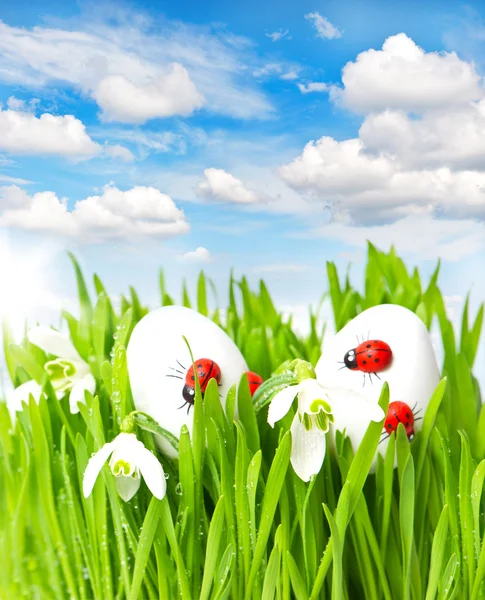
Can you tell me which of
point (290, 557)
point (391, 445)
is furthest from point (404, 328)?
point (290, 557)

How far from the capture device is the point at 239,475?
0.52 m

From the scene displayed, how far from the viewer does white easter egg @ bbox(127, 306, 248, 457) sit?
1.95 feet

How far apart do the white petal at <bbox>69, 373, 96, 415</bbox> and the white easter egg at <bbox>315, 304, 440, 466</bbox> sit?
0.75ft

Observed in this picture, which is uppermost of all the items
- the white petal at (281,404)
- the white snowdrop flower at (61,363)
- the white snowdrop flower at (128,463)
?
the white snowdrop flower at (61,363)

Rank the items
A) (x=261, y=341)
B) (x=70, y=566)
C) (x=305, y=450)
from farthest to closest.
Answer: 1. (x=261, y=341)
2. (x=70, y=566)
3. (x=305, y=450)

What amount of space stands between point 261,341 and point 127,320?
6.7 inches

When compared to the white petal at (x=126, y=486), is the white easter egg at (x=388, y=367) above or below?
above

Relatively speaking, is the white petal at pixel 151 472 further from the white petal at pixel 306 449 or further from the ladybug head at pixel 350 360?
the ladybug head at pixel 350 360

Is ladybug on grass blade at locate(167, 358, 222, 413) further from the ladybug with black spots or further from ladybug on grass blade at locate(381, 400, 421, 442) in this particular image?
ladybug on grass blade at locate(381, 400, 421, 442)

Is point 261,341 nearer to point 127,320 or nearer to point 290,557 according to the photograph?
point 127,320

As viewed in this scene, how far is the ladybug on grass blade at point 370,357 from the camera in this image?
61cm

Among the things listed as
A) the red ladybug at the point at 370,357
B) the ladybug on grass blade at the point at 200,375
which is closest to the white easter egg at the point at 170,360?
the ladybug on grass blade at the point at 200,375

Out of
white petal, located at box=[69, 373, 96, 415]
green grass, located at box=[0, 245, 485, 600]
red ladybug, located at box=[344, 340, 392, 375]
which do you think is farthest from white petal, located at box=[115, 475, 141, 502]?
red ladybug, located at box=[344, 340, 392, 375]

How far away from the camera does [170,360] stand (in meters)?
0.61
